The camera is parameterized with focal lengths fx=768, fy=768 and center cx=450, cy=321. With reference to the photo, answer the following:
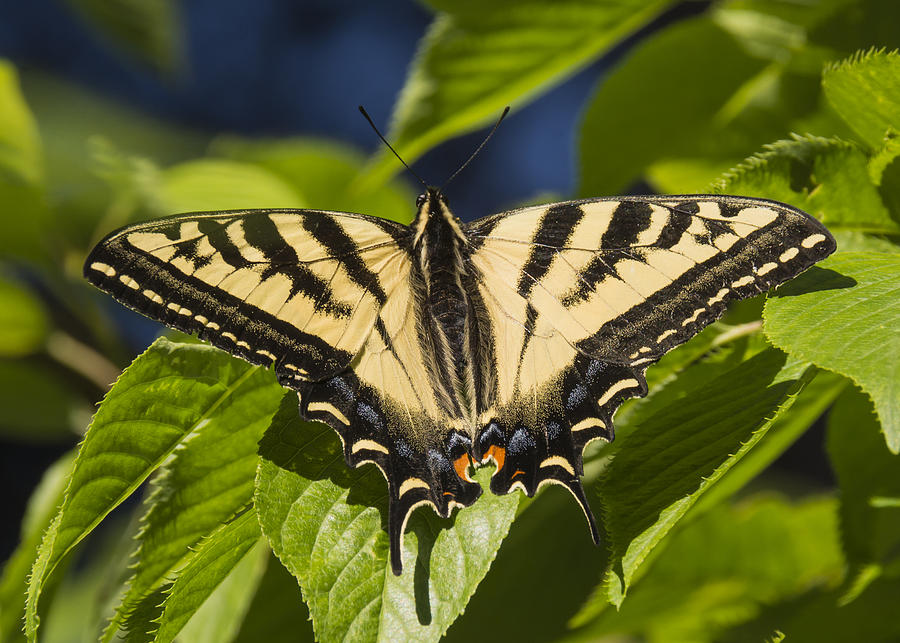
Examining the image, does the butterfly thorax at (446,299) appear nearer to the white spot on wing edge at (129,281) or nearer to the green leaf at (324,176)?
the green leaf at (324,176)

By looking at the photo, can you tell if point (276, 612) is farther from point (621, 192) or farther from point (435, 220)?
point (621, 192)

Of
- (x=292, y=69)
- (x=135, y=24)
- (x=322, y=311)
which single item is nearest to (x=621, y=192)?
(x=322, y=311)

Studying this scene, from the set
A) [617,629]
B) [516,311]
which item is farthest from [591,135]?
[617,629]

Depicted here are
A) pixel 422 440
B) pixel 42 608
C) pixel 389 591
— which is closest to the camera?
pixel 389 591

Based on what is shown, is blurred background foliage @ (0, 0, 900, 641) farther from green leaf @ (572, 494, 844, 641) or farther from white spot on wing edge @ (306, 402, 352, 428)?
white spot on wing edge @ (306, 402, 352, 428)

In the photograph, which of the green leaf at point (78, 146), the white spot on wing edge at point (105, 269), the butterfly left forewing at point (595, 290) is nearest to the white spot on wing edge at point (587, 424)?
the butterfly left forewing at point (595, 290)

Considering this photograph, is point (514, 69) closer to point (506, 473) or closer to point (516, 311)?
point (516, 311)
